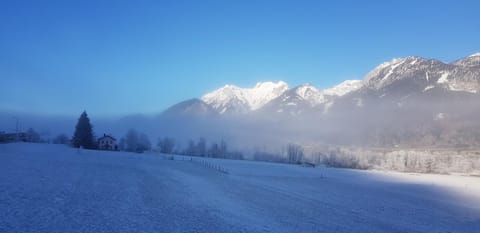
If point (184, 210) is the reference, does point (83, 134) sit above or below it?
above

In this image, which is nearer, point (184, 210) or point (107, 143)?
point (184, 210)

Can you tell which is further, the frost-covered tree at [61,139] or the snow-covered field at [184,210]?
the frost-covered tree at [61,139]

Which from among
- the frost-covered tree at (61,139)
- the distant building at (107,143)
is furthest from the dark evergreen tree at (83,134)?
the frost-covered tree at (61,139)

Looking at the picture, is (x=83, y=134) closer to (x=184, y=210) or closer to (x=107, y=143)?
(x=107, y=143)

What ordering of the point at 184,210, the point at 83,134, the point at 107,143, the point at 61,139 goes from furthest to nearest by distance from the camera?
the point at 61,139 < the point at 107,143 < the point at 83,134 < the point at 184,210

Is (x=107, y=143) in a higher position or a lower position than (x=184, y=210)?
higher

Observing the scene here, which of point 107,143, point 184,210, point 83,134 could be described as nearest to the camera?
point 184,210

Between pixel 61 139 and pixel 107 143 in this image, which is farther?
pixel 61 139

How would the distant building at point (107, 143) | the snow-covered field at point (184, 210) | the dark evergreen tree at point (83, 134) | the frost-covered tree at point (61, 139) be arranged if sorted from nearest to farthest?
1. the snow-covered field at point (184, 210)
2. the dark evergreen tree at point (83, 134)
3. the distant building at point (107, 143)
4. the frost-covered tree at point (61, 139)

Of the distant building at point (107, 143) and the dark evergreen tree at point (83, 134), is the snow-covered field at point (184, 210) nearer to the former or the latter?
the dark evergreen tree at point (83, 134)

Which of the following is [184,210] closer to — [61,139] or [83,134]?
[83,134]

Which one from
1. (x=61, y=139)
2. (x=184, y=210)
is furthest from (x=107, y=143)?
(x=184, y=210)

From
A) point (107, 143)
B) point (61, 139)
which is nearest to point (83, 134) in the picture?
point (107, 143)

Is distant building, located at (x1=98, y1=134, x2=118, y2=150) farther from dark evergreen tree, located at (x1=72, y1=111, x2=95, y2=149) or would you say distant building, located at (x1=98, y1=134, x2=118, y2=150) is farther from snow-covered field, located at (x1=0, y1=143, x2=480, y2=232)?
snow-covered field, located at (x1=0, y1=143, x2=480, y2=232)
